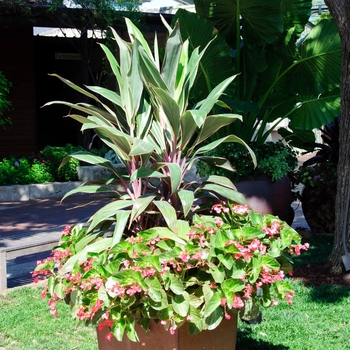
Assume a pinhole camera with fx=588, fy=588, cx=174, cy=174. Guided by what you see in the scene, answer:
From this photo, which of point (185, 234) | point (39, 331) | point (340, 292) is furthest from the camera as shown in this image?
point (340, 292)

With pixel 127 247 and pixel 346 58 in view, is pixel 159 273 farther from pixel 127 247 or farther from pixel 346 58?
pixel 346 58

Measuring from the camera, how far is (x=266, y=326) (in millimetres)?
4695

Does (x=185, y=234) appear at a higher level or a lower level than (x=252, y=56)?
lower

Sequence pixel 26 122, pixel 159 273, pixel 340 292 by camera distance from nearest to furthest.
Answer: pixel 159 273
pixel 340 292
pixel 26 122

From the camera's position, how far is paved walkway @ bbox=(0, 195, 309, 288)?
6984 millimetres

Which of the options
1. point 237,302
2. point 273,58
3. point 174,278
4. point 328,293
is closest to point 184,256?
point 174,278

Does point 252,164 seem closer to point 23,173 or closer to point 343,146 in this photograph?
point 343,146

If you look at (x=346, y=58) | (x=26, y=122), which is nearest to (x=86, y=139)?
(x=26, y=122)

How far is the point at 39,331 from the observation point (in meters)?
4.73

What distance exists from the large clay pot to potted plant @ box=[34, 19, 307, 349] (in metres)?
3.36

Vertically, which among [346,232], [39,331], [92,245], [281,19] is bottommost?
[39,331]

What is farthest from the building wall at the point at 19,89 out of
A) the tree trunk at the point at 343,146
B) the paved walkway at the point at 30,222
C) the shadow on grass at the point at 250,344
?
the shadow on grass at the point at 250,344

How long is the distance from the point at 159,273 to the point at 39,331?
2.23m

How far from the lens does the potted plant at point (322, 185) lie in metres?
8.05
